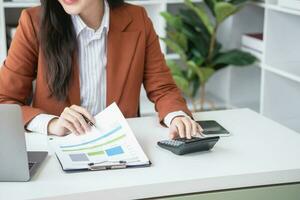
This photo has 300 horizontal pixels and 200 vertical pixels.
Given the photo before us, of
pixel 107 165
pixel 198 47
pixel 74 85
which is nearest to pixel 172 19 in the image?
pixel 198 47

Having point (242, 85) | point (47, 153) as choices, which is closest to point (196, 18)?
point (242, 85)

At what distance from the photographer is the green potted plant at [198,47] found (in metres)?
3.03

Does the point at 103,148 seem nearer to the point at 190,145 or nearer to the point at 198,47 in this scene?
the point at 190,145

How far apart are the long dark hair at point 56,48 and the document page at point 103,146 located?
0.28m

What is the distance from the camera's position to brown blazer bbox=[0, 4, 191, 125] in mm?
1835

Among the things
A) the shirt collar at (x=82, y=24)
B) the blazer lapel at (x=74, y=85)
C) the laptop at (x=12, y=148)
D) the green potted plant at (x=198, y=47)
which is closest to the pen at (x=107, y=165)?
the laptop at (x=12, y=148)

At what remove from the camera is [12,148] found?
1.31 m

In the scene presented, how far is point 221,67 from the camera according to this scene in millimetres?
3236

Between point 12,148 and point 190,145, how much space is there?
18.7 inches

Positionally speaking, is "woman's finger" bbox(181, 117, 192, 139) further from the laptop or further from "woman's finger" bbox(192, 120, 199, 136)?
the laptop

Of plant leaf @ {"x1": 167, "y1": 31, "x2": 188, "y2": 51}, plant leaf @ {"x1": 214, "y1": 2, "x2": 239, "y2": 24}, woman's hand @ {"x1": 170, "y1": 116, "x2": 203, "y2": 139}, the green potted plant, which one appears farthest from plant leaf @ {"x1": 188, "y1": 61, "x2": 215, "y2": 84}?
woman's hand @ {"x1": 170, "y1": 116, "x2": 203, "y2": 139}

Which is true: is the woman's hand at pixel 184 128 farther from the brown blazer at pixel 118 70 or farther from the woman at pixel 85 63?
the brown blazer at pixel 118 70

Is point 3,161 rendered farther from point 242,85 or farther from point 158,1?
point 242,85

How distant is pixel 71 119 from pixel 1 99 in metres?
0.34
